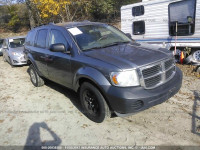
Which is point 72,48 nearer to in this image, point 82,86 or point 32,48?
point 82,86

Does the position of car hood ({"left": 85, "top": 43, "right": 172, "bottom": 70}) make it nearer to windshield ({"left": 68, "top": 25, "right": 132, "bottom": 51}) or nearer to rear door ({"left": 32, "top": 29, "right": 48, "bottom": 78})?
windshield ({"left": 68, "top": 25, "right": 132, "bottom": 51})

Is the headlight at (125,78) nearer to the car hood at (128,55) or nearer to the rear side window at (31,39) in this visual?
the car hood at (128,55)

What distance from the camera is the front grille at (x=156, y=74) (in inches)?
118

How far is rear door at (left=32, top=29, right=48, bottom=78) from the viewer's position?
474 centimetres

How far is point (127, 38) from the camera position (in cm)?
445

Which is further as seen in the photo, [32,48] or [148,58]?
[32,48]

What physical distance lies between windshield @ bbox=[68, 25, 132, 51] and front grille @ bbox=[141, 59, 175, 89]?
116cm

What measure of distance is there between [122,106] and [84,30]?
2.04 metres

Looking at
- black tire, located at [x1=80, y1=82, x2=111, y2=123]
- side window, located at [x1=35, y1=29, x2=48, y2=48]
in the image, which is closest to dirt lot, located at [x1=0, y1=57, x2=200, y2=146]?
black tire, located at [x1=80, y1=82, x2=111, y2=123]

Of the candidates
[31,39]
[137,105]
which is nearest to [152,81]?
[137,105]

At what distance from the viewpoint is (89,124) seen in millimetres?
3572

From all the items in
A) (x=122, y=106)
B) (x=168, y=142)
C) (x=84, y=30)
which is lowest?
(x=168, y=142)

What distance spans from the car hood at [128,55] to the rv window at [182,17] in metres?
4.21

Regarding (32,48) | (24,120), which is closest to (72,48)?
(24,120)
